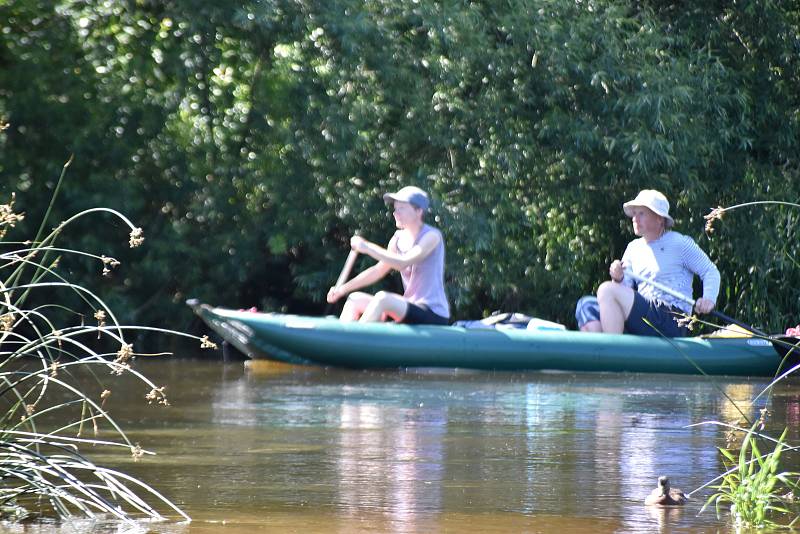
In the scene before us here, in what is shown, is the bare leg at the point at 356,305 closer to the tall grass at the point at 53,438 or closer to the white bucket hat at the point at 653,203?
the white bucket hat at the point at 653,203

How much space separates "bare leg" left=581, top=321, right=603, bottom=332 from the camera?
1082cm

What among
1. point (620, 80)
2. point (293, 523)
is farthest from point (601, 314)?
point (293, 523)

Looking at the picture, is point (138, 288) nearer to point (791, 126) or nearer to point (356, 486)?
point (791, 126)

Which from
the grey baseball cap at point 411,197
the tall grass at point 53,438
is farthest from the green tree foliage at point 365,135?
the tall grass at point 53,438

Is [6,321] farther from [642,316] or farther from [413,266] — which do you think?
[642,316]

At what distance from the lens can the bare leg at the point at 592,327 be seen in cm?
1082

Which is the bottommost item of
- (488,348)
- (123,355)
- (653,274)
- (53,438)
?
(53,438)

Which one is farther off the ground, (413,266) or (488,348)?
(413,266)

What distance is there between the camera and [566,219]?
557 inches

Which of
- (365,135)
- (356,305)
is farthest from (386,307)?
(365,135)

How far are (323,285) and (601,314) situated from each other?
3462 mm

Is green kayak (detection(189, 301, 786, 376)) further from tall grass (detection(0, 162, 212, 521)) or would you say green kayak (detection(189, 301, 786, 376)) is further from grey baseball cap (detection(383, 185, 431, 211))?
tall grass (detection(0, 162, 212, 521))

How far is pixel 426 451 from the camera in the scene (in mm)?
6059

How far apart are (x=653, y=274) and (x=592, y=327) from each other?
0.62 metres
